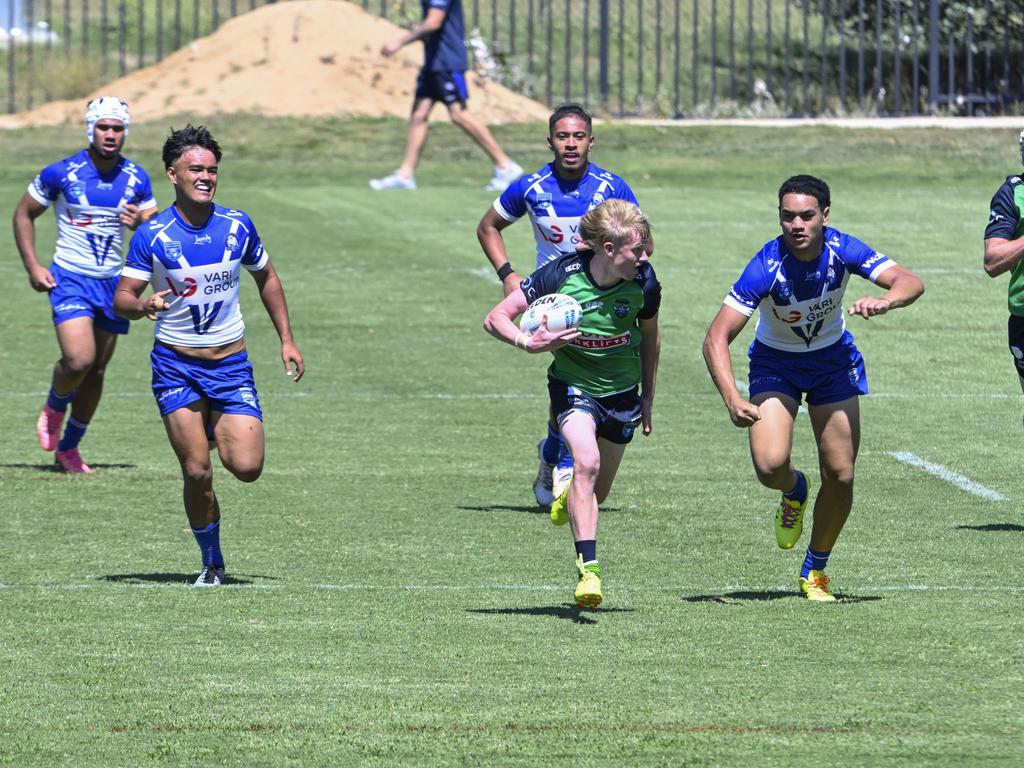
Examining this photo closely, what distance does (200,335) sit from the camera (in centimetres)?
1019

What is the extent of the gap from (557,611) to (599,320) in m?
1.30

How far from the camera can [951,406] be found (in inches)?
635

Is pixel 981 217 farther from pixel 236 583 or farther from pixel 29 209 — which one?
pixel 236 583

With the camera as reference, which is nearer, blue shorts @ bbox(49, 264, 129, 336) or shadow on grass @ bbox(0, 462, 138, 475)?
blue shorts @ bbox(49, 264, 129, 336)

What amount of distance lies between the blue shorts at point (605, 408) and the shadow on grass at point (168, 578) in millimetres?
1780

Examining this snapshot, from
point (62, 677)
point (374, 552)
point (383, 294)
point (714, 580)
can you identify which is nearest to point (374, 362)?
point (383, 294)

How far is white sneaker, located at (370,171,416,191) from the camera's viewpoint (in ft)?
84.5

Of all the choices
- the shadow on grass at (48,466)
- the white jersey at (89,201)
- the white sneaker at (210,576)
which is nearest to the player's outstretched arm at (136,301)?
the white sneaker at (210,576)

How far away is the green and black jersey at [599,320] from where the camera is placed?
9578 millimetres

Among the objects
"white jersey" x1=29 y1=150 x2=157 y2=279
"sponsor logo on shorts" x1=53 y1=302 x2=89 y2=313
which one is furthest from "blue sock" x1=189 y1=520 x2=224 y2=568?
"sponsor logo on shorts" x1=53 y1=302 x2=89 y2=313

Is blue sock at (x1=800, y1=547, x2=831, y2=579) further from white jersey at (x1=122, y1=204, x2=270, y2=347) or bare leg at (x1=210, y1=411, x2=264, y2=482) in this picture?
white jersey at (x1=122, y1=204, x2=270, y2=347)

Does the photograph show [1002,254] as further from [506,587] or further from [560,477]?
[506,587]

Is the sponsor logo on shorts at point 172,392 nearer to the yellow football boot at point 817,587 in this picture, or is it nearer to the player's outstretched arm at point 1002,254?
the yellow football boot at point 817,587

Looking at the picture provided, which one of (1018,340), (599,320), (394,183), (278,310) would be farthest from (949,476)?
(394,183)
